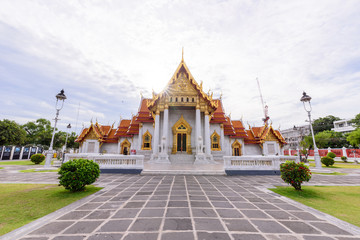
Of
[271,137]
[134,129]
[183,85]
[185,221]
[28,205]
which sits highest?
[183,85]

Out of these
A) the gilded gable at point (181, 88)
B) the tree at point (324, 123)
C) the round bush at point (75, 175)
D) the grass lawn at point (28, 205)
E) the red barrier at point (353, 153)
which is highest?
the tree at point (324, 123)

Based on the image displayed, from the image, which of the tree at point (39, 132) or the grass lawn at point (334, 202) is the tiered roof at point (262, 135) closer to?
the grass lawn at point (334, 202)

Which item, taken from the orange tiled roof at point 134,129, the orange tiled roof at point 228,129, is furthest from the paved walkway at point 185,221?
the orange tiled roof at point 228,129

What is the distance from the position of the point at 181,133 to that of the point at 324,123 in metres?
64.3

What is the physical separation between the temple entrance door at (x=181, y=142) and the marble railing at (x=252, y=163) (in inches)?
304

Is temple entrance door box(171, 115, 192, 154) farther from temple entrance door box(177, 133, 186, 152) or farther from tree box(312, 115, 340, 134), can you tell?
tree box(312, 115, 340, 134)

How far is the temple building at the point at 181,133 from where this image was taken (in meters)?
16.0

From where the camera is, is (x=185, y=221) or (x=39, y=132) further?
(x=39, y=132)

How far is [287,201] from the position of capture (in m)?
4.65

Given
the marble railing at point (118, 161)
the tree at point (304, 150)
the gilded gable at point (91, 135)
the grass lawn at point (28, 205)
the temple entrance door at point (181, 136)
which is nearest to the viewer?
the grass lawn at point (28, 205)

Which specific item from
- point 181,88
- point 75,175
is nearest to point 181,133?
point 181,88

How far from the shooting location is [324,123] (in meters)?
54.9

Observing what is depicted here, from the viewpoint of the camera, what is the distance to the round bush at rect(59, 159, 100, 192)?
5.27 m

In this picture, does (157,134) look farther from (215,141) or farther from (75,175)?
(75,175)
